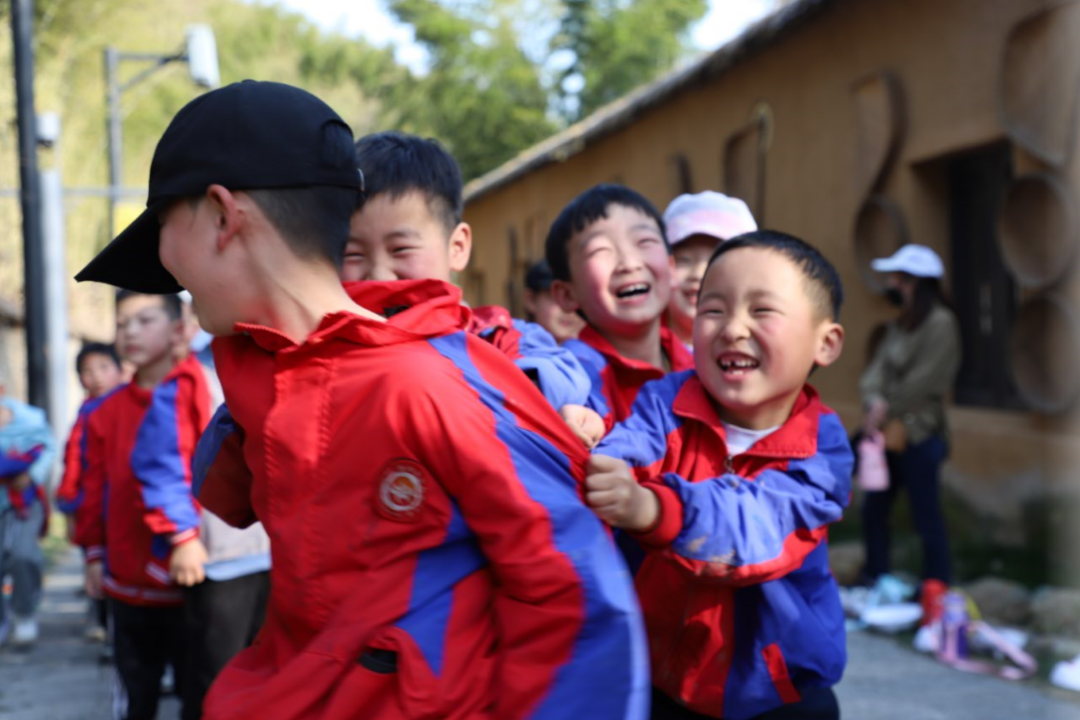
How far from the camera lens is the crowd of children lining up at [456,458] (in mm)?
1521

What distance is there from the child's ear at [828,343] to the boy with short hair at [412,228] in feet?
1.37

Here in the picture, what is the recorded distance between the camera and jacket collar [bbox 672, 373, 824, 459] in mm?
2029

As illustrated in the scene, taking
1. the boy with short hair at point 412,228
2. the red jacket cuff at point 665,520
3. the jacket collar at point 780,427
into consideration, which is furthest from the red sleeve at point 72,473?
the red jacket cuff at point 665,520

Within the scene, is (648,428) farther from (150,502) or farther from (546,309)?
(546,309)

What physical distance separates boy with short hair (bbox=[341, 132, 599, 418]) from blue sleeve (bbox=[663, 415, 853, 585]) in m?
0.40

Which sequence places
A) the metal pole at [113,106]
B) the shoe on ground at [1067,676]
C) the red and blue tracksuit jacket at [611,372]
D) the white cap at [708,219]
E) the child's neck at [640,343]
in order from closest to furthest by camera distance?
1. the red and blue tracksuit jacket at [611,372]
2. the child's neck at [640,343]
3. the white cap at [708,219]
4. the shoe on ground at [1067,676]
5. the metal pole at [113,106]

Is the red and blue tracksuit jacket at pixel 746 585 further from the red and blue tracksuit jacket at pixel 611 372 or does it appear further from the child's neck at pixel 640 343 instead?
the child's neck at pixel 640 343

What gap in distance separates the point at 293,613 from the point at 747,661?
32.4 inches

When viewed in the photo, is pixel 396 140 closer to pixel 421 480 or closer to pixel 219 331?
pixel 219 331

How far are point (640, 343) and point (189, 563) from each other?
1843 millimetres

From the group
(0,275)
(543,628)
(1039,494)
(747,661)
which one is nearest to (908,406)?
(1039,494)

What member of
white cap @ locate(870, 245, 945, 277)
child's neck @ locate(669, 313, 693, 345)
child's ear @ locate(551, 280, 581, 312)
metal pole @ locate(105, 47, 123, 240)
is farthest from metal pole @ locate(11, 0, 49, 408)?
child's ear @ locate(551, 280, 581, 312)

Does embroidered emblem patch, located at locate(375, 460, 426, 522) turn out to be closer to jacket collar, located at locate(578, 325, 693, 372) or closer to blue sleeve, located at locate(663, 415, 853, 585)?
blue sleeve, located at locate(663, 415, 853, 585)

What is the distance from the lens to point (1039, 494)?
23.1 ft
